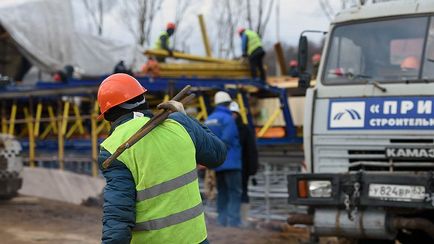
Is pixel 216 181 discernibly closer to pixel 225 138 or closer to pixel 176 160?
pixel 225 138

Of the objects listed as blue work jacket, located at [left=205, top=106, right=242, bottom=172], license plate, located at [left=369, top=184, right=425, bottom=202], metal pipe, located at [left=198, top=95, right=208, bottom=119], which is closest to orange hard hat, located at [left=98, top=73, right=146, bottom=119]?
license plate, located at [left=369, top=184, right=425, bottom=202]

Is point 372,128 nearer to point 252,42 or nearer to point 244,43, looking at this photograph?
point 252,42

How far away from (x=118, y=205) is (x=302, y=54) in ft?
15.0

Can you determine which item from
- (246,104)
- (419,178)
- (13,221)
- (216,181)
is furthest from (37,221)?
(419,178)

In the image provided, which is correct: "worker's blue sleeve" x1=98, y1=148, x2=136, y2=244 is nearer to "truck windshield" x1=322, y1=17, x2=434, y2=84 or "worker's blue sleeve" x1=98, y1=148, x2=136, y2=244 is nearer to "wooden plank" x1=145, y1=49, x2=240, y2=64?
"truck windshield" x1=322, y1=17, x2=434, y2=84

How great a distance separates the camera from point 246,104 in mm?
11055

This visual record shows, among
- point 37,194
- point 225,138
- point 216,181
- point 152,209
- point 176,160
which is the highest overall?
point 176,160

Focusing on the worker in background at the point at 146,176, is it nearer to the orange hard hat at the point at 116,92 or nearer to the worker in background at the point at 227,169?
the orange hard hat at the point at 116,92

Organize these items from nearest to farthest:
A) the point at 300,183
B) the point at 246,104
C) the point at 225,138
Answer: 1. the point at 300,183
2. the point at 225,138
3. the point at 246,104

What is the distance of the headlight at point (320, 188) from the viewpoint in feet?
20.9

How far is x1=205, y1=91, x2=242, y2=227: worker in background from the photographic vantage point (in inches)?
345

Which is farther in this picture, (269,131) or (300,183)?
(269,131)

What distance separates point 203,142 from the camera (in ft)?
11.6

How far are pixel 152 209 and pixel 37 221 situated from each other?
6333 mm
